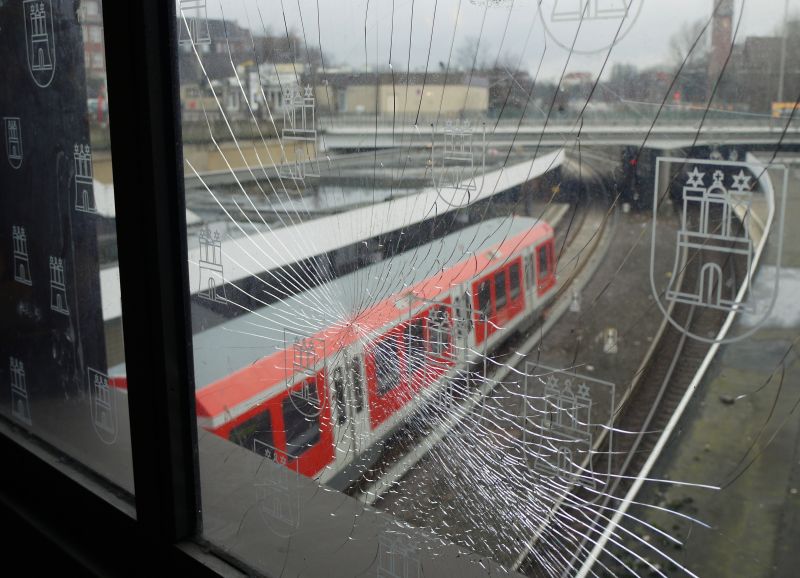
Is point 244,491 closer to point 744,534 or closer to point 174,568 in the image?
point 174,568

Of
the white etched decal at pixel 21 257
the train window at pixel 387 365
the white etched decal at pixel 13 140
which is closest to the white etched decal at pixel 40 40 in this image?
the white etched decal at pixel 13 140

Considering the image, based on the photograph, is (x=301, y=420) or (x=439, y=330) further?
(x=301, y=420)

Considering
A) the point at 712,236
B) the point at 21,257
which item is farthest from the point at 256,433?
the point at 21,257

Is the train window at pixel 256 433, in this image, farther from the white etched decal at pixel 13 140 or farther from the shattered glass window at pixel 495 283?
the white etched decal at pixel 13 140

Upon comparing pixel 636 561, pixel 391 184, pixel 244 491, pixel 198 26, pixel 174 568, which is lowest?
pixel 174 568

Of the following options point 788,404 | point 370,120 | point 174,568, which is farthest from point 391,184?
point 174,568

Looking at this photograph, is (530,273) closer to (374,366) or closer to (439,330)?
(439,330)
